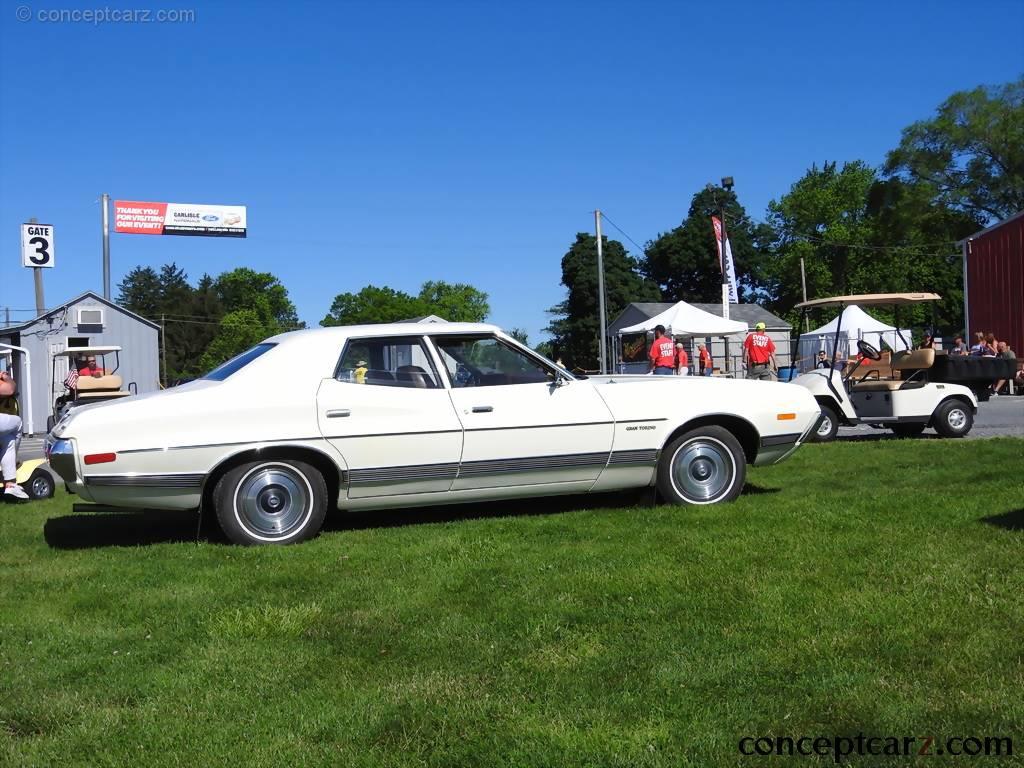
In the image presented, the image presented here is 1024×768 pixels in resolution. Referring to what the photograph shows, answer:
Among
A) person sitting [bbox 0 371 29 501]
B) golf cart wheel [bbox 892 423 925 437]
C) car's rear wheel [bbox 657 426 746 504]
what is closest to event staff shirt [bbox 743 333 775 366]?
golf cart wheel [bbox 892 423 925 437]

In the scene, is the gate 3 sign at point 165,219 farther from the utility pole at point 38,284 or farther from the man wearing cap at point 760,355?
the man wearing cap at point 760,355

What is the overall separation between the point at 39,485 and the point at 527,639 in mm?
7445

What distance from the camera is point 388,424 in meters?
6.73

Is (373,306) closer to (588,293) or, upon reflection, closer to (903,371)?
(588,293)

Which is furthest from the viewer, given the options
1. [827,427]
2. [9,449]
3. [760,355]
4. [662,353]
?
[760,355]

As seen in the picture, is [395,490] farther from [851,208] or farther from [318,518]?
[851,208]

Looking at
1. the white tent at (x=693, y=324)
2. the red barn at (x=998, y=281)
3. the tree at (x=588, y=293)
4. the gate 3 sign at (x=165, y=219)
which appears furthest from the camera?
the tree at (x=588, y=293)

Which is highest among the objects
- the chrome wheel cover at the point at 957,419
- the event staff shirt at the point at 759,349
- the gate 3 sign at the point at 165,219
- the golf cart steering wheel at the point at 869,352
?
the gate 3 sign at the point at 165,219

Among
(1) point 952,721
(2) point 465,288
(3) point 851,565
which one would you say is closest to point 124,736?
(1) point 952,721

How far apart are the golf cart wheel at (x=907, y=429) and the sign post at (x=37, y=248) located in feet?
97.3

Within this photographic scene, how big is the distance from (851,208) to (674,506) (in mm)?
74991

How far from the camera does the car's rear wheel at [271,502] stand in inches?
254

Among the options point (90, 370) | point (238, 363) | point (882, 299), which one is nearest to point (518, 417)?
point (238, 363)

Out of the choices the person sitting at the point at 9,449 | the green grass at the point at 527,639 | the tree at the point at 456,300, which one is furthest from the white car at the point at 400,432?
the tree at the point at 456,300
